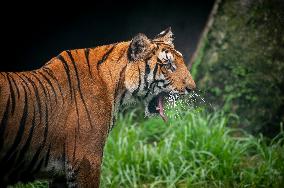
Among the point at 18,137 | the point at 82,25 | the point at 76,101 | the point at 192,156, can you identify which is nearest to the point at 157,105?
the point at 76,101

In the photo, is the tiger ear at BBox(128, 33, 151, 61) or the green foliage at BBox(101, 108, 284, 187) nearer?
the tiger ear at BBox(128, 33, 151, 61)

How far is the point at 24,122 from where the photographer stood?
12.6ft

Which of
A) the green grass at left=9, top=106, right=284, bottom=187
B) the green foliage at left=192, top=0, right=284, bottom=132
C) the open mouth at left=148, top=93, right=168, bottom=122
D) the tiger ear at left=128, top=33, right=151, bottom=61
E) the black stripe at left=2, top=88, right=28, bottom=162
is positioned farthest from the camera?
the green foliage at left=192, top=0, right=284, bottom=132

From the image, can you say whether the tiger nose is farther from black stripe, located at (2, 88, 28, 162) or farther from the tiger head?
black stripe, located at (2, 88, 28, 162)

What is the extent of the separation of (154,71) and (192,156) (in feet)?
7.11

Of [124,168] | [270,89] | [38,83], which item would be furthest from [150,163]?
[38,83]

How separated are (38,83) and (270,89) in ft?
12.2

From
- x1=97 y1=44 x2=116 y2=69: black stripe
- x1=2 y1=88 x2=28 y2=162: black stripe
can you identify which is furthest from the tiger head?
x1=2 y1=88 x2=28 y2=162: black stripe

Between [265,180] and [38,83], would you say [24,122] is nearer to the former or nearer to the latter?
[38,83]

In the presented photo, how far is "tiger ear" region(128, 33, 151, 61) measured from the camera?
4.15 m

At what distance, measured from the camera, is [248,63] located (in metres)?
7.02

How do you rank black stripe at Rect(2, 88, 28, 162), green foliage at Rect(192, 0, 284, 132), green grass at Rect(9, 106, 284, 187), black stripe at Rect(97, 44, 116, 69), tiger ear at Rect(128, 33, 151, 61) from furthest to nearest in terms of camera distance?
green foliage at Rect(192, 0, 284, 132), green grass at Rect(9, 106, 284, 187), black stripe at Rect(97, 44, 116, 69), tiger ear at Rect(128, 33, 151, 61), black stripe at Rect(2, 88, 28, 162)

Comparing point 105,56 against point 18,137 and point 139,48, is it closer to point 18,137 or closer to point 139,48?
point 139,48

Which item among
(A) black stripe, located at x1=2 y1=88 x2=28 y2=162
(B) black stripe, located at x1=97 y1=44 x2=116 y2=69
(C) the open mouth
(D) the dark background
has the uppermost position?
(D) the dark background
